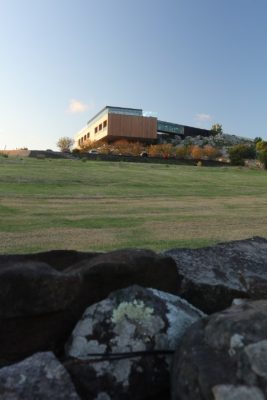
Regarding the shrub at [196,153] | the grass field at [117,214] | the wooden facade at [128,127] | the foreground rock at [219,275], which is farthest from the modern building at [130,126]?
the foreground rock at [219,275]

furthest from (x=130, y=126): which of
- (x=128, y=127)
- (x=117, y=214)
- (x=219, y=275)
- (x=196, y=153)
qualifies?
(x=219, y=275)

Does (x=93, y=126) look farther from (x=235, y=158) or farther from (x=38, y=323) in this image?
(x=38, y=323)

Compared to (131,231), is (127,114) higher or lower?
higher

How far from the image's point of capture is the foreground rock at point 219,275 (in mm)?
2943

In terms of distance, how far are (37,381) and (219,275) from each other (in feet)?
4.85

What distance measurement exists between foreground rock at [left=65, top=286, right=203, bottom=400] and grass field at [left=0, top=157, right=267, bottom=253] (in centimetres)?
534

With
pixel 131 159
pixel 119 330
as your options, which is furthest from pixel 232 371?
pixel 131 159

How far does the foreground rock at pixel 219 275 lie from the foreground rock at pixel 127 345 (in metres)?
0.39

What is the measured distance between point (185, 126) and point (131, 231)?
10564 centimetres

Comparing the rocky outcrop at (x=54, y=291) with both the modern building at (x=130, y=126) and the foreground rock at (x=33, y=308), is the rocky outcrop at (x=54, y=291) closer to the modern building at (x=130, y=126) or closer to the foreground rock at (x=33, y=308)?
the foreground rock at (x=33, y=308)

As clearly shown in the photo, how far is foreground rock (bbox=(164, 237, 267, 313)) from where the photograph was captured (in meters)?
2.94

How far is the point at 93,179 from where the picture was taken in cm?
2322

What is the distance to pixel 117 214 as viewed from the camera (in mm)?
12906

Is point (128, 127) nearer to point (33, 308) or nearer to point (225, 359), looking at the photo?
point (33, 308)
